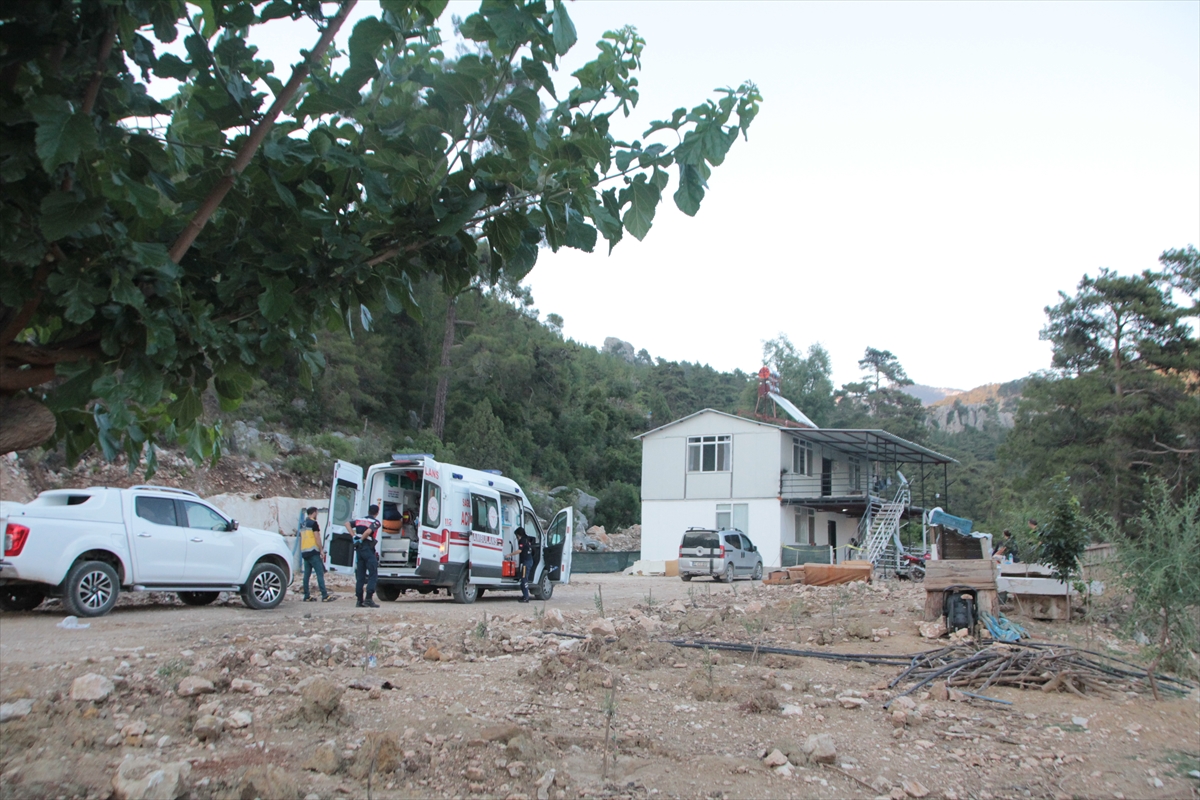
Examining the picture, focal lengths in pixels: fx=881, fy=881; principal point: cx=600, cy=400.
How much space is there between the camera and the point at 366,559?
1431cm

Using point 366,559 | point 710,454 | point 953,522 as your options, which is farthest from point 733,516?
point 366,559

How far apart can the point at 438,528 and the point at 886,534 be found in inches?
870

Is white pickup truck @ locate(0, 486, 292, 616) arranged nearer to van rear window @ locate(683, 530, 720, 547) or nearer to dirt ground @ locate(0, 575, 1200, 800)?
dirt ground @ locate(0, 575, 1200, 800)

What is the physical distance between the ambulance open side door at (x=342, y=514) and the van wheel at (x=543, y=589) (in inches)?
148

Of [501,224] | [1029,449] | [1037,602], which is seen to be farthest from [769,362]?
[501,224]

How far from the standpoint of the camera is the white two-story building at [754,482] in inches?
1451

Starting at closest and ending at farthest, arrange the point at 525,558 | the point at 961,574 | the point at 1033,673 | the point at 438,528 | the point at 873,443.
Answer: the point at 1033,673 < the point at 961,574 < the point at 438,528 < the point at 525,558 < the point at 873,443

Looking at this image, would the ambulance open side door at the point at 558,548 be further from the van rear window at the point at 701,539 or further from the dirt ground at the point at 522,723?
the van rear window at the point at 701,539

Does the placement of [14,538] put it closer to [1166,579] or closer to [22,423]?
[22,423]

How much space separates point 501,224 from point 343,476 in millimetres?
13420

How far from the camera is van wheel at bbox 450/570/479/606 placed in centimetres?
1605

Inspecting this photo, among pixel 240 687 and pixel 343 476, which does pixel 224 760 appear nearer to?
pixel 240 687

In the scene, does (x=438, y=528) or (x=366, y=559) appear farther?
(x=438, y=528)

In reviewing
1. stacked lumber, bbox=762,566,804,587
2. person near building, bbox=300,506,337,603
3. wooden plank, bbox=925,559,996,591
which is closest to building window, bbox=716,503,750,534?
stacked lumber, bbox=762,566,804,587
